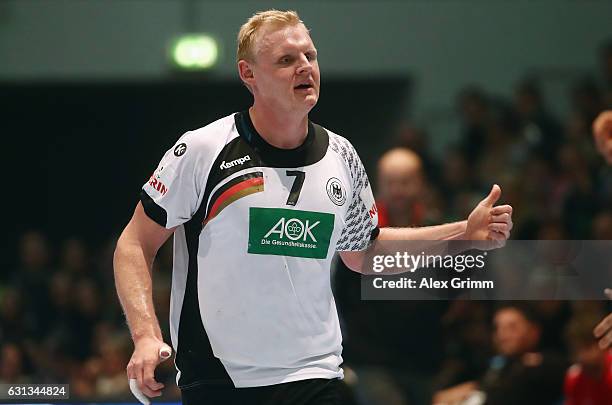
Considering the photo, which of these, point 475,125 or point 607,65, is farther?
point 475,125

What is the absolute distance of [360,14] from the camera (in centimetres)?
1170

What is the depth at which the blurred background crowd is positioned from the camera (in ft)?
21.0

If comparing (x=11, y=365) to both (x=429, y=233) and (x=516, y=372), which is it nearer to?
(x=516, y=372)

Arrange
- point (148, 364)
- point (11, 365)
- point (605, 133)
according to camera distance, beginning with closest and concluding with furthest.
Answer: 1. point (148, 364)
2. point (605, 133)
3. point (11, 365)

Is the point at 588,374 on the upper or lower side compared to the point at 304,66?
lower

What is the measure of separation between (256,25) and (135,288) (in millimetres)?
1023

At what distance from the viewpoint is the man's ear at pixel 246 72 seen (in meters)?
4.04

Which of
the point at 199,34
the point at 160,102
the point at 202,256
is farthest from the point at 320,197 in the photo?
the point at 160,102

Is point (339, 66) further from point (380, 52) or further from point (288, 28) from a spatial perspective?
point (288, 28)


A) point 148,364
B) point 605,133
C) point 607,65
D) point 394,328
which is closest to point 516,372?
point 394,328

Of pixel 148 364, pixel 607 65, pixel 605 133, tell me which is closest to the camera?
pixel 148 364

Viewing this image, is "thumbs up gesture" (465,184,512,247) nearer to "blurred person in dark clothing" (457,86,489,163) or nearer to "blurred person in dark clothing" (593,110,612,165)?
"blurred person in dark clothing" (593,110,612,165)

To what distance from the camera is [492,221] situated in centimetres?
409

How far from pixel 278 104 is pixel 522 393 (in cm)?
312
